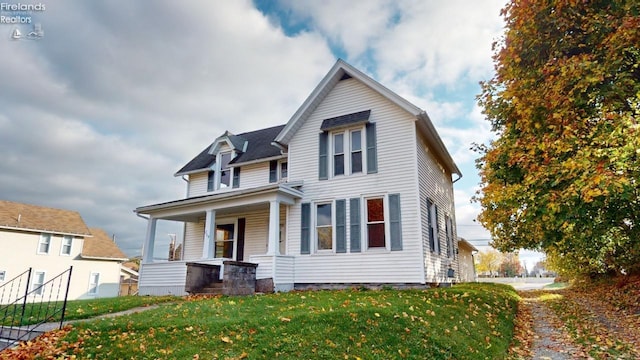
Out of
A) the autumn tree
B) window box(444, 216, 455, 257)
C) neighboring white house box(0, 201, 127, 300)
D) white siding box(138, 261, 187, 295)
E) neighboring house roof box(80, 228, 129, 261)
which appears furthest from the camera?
neighboring house roof box(80, 228, 129, 261)

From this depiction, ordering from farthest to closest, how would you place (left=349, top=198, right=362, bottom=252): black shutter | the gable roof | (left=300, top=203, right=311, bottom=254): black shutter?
1. (left=300, top=203, right=311, bottom=254): black shutter
2. the gable roof
3. (left=349, top=198, right=362, bottom=252): black shutter

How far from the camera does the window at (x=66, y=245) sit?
25653 mm

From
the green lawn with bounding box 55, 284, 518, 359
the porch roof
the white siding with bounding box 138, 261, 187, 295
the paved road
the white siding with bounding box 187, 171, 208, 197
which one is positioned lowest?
the paved road

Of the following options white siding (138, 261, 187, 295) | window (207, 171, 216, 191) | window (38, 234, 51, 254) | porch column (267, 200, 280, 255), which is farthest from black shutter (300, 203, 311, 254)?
window (38, 234, 51, 254)

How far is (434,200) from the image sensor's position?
14453mm

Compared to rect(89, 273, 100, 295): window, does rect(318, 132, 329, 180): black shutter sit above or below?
above

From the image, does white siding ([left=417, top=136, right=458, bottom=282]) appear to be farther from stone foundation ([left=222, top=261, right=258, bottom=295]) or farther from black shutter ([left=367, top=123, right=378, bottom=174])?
stone foundation ([left=222, top=261, right=258, bottom=295])

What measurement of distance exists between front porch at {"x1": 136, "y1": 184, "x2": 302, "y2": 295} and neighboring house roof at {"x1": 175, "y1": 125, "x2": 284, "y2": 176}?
2694 millimetres

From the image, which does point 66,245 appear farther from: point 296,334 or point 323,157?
point 296,334

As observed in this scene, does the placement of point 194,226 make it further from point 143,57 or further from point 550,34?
point 550,34

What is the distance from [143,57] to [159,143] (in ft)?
30.8

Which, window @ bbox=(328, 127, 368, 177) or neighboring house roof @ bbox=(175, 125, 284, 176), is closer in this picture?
window @ bbox=(328, 127, 368, 177)

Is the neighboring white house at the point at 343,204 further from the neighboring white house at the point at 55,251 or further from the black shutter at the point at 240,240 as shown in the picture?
the neighboring white house at the point at 55,251

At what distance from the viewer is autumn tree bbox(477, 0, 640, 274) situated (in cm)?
652
